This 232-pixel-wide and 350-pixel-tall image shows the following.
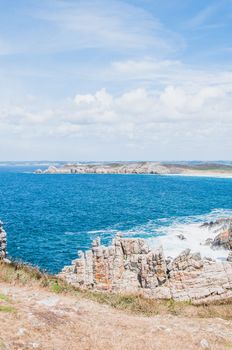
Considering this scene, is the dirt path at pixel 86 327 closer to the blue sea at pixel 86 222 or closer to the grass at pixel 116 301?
the grass at pixel 116 301

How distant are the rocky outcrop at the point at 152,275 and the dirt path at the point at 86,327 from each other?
39.6 feet

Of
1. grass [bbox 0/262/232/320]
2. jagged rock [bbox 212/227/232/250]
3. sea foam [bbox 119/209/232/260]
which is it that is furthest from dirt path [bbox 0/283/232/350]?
jagged rock [bbox 212/227/232/250]

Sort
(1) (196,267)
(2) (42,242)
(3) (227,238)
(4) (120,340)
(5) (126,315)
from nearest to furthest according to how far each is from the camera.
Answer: (4) (120,340) < (5) (126,315) < (1) (196,267) < (3) (227,238) < (2) (42,242)

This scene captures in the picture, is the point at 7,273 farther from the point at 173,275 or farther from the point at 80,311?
the point at 173,275

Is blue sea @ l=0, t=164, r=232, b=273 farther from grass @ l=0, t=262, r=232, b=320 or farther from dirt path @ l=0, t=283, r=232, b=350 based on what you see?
dirt path @ l=0, t=283, r=232, b=350

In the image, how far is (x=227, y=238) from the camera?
171ft

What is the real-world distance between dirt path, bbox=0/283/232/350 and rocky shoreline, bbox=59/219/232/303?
39.5 ft

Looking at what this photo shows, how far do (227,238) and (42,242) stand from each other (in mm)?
26215

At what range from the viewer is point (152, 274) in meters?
31.0

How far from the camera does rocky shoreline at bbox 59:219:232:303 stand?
1107 inches

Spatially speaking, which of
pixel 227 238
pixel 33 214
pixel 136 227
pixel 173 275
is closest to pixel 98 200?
pixel 33 214

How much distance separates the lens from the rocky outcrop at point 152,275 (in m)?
28.1

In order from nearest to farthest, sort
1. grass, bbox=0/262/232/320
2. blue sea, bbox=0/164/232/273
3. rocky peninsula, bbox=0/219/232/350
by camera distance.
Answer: rocky peninsula, bbox=0/219/232/350, grass, bbox=0/262/232/320, blue sea, bbox=0/164/232/273

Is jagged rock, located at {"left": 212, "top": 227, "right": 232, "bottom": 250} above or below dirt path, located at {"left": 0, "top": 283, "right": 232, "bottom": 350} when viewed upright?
below
